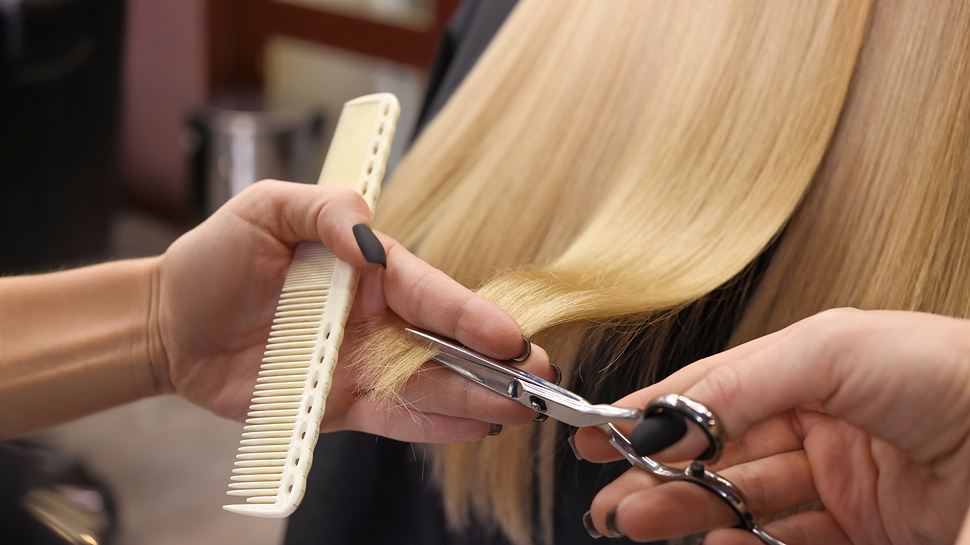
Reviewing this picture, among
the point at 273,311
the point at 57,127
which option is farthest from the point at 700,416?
the point at 57,127

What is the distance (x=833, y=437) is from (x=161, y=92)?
2.81m

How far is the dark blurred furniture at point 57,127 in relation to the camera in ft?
A: 6.98

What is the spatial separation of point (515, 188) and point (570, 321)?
0.62ft

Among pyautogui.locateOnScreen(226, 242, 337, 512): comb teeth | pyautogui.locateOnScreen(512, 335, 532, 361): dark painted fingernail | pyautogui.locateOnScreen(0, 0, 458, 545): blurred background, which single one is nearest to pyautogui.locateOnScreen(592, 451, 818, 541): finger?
pyautogui.locateOnScreen(512, 335, 532, 361): dark painted fingernail

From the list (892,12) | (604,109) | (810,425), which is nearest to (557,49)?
(604,109)

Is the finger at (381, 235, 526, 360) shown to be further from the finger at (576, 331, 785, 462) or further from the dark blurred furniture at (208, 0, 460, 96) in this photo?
the dark blurred furniture at (208, 0, 460, 96)

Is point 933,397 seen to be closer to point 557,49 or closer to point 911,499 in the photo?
point 911,499

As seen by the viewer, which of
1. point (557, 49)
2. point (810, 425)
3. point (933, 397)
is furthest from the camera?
point (557, 49)

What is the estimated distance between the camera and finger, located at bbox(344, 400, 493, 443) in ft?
2.25

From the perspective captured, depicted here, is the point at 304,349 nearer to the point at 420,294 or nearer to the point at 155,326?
the point at 420,294

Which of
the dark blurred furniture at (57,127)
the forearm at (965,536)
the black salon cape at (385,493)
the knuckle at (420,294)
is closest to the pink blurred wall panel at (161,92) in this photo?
the dark blurred furniture at (57,127)

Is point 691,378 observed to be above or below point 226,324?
above

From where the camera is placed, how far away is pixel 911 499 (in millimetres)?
565

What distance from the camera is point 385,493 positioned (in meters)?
0.93
